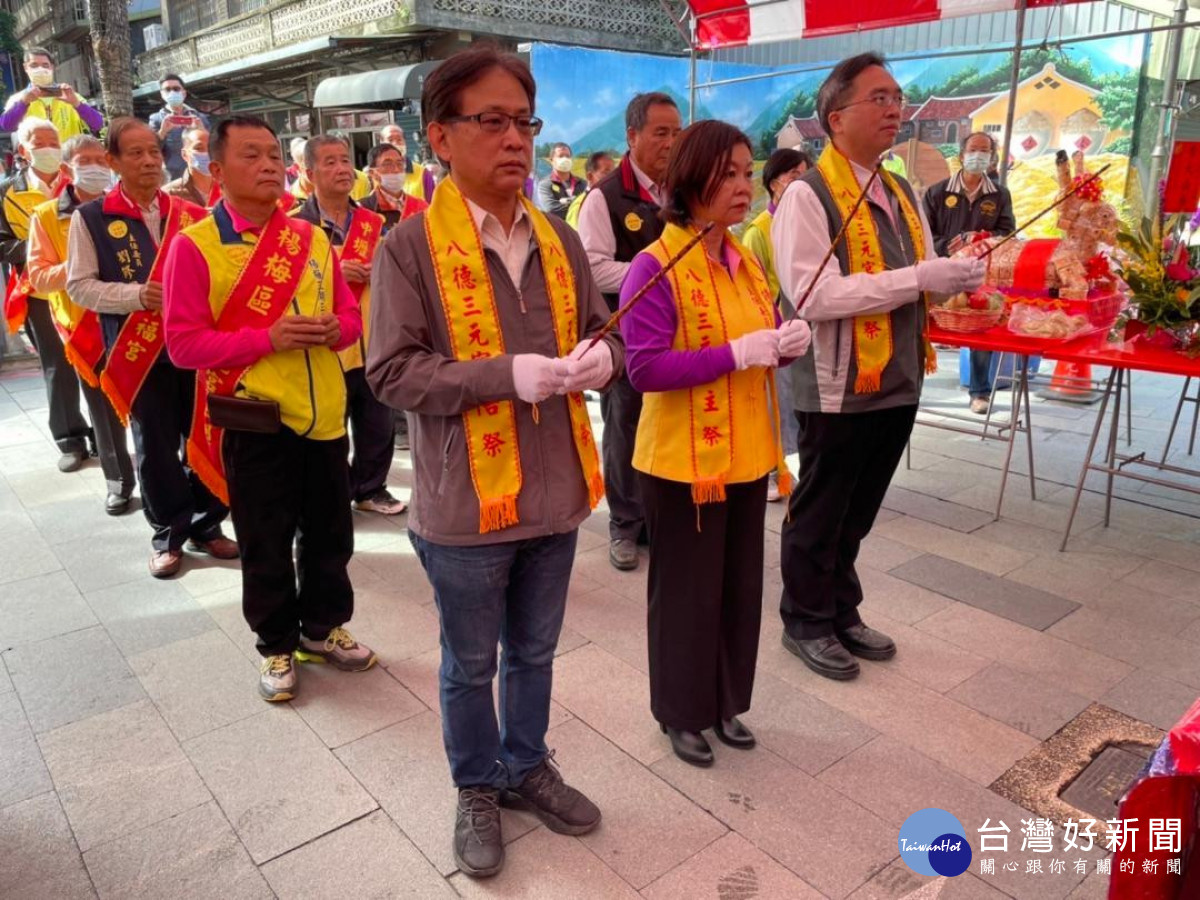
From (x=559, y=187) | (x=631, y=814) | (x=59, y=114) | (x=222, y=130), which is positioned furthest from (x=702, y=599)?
(x=59, y=114)

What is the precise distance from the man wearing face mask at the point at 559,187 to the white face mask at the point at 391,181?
8.50 feet

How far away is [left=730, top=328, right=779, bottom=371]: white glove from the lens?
1907 mm

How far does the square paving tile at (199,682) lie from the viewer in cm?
256

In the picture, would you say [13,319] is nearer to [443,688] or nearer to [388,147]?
[388,147]

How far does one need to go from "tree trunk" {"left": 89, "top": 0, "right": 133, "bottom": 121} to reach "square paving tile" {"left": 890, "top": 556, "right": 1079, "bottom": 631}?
10.1m

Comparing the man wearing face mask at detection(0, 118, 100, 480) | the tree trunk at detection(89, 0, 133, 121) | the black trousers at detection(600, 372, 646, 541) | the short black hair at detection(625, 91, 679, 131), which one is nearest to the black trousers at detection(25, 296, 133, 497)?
the man wearing face mask at detection(0, 118, 100, 480)

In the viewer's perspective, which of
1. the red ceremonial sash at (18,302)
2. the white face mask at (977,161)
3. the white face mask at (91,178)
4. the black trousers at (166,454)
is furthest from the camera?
the white face mask at (977,161)

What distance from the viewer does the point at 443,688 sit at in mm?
1907

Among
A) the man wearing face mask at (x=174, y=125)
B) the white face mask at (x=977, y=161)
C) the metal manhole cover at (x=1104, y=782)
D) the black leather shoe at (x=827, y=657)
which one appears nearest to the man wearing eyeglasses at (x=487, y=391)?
the black leather shoe at (x=827, y=657)

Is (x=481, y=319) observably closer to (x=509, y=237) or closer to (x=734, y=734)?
(x=509, y=237)

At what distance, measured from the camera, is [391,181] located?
189 inches

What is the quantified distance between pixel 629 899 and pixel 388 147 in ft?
14.1

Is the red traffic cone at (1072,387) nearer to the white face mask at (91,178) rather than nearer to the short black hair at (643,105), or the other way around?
the short black hair at (643,105)

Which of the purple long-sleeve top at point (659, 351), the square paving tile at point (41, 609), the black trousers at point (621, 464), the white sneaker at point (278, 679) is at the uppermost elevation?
the purple long-sleeve top at point (659, 351)
